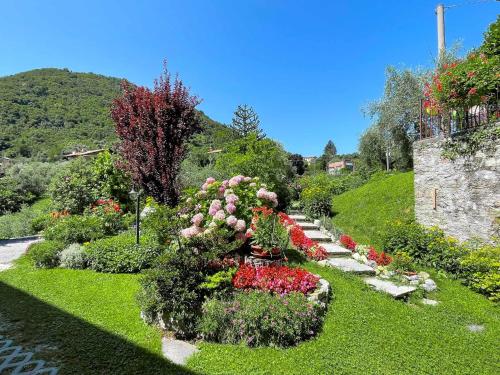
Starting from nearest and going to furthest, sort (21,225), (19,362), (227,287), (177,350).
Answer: (19,362) → (177,350) → (227,287) → (21,225)

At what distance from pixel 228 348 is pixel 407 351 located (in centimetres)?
225

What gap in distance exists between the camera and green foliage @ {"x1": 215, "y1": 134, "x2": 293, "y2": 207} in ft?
38.0

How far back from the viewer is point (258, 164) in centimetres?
1159

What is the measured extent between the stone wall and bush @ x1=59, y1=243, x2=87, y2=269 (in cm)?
933

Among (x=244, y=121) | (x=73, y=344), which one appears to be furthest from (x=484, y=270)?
(x=244, y=121)

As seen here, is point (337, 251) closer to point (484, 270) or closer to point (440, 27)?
point (484, 270)

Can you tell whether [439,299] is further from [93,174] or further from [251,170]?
[93,174]

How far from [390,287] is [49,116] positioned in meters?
43.8

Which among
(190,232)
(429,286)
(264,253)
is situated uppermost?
(190,232)

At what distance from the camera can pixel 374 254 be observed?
718cm

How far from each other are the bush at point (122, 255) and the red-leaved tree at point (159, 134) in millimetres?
1508

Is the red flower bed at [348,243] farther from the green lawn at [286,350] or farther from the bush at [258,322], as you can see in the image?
the bush at [258,322]

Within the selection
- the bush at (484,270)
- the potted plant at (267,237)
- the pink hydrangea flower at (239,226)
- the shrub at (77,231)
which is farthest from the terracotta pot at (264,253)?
the shrub at (77,231)

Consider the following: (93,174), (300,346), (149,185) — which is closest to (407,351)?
(300,346)
